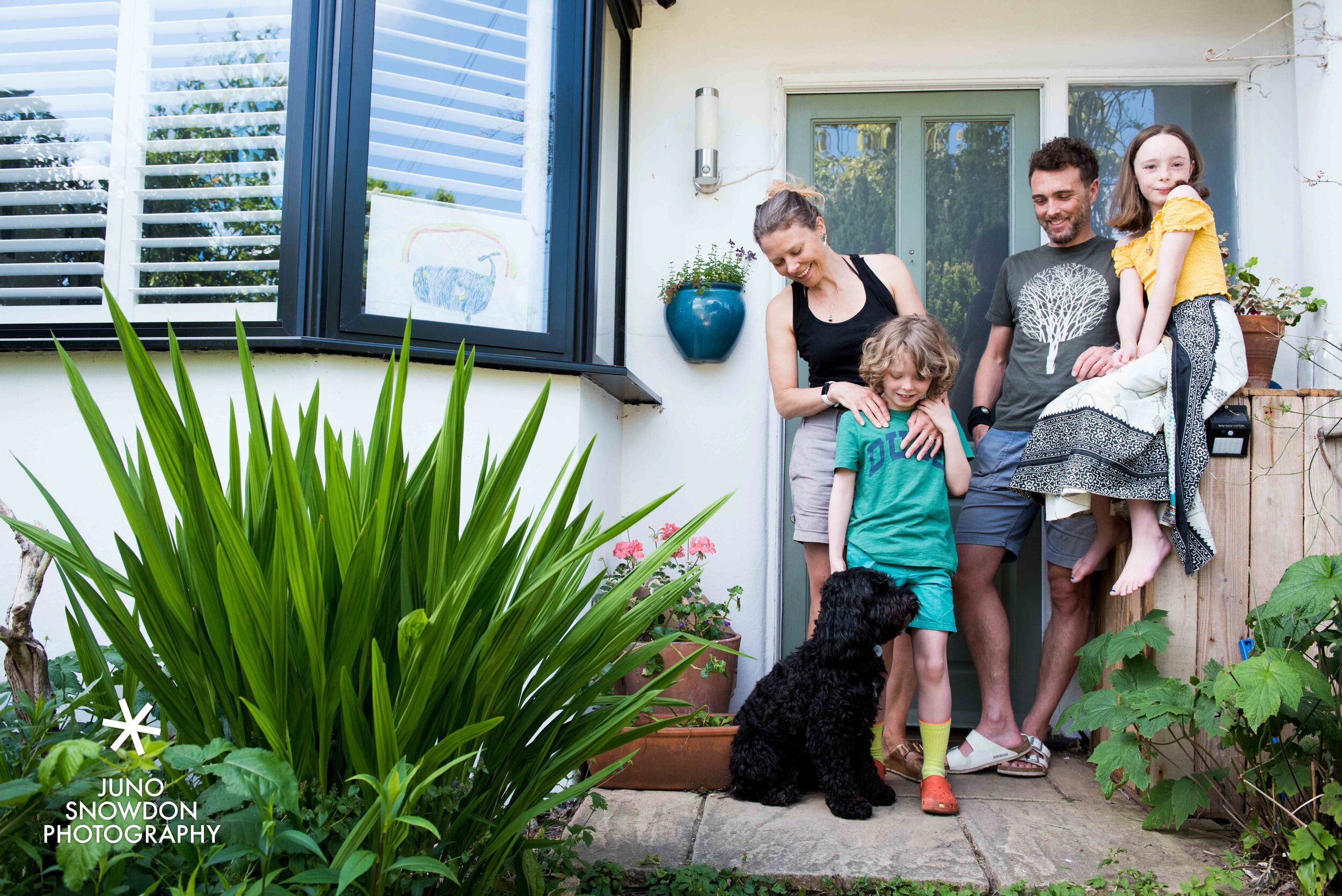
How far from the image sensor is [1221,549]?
2.25m

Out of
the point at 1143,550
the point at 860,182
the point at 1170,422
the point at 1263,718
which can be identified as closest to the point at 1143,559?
the point at 1143,550

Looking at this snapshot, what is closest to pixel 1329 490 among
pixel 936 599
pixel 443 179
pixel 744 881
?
pixel 936 599

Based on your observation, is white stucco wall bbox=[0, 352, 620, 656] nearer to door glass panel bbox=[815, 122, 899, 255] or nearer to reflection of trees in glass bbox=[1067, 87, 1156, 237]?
door glass panel bbox=[815, 122, 899, 255]

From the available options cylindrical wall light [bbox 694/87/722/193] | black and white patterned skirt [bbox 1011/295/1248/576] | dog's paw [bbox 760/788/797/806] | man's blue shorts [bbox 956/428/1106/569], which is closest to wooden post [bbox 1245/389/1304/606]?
black and white patterned skirt [bbox 1011/295/1248/576]

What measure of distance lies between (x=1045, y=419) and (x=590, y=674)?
5.43 ft

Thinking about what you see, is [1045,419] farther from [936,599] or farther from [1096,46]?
[1096,46]

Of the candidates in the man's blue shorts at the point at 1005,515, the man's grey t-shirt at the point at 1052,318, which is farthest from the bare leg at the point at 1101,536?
the man's grey t-shirt at the point at 1052,318

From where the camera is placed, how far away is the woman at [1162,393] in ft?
7.20

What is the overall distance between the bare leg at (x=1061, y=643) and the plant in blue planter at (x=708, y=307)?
53.0 inches

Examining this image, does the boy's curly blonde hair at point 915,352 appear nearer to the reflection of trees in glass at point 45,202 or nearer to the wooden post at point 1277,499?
the wooden post at point 1277,499

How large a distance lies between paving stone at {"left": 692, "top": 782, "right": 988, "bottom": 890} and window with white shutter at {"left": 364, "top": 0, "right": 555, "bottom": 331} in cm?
153

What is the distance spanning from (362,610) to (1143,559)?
6.49ft

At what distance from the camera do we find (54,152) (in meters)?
2.58

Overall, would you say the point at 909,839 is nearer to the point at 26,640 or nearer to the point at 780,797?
the point at 780,797
